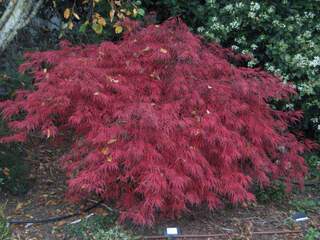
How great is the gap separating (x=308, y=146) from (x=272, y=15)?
1780 mm

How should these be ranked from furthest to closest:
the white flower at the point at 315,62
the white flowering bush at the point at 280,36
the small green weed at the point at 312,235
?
the white flowering bush at the point at 280,36
the white flower at the point at 315,62
the small green weed at the point at 312,235

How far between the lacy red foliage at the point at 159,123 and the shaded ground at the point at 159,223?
21 centimetres

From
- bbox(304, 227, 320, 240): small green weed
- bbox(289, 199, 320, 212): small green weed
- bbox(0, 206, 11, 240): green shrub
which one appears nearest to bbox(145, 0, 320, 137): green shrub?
bbox(289, 199, 320, 212): small green weed

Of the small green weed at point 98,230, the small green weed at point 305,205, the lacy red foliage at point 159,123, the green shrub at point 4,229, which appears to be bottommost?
the small green weed at point 305,205

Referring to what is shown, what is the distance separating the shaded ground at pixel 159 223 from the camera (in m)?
4.64

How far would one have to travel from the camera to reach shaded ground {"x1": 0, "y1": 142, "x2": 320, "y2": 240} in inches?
183

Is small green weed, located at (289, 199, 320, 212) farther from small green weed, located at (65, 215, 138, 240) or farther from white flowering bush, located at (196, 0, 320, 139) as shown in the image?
small green weed, located at (65, 215, 138, 240)

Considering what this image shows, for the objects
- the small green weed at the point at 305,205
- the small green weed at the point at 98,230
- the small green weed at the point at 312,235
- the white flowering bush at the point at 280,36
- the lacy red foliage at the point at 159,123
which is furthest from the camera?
the white flowering bush at the point at 280,36

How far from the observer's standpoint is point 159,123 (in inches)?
162

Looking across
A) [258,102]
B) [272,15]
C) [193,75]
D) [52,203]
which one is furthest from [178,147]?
[272,15]

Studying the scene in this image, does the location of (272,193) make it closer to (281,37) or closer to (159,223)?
(159,223)

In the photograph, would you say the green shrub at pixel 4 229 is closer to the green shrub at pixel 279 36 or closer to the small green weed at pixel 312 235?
the small green weed at pixel 312 235

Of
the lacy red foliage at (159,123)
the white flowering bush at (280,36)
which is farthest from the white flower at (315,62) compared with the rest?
the lacy red foliage at (159,123)

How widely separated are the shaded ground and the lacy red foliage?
213mm
